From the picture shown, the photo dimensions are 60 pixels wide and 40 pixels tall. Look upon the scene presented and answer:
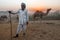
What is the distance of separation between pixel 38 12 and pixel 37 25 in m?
0.23

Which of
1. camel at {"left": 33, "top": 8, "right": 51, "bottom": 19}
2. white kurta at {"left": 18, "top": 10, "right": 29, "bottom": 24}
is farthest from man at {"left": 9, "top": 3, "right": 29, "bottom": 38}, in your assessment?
camel at {"left": 33, "top": 8, "right": 51, "bottom": 19}

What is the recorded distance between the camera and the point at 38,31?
3074 millimetres

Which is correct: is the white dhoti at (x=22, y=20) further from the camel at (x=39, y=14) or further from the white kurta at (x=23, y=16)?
the camel at (x=39, y=14)

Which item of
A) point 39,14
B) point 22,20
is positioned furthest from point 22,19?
point 39,14

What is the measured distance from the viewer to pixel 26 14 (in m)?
3.03

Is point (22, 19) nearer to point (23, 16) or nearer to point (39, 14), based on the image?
point (23, 16)

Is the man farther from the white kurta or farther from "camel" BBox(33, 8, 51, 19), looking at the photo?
"camel" BBox(33, 8, 51, 19)

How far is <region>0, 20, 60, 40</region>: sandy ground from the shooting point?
3.04m

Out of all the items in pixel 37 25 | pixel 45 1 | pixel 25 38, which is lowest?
pixel 25 38

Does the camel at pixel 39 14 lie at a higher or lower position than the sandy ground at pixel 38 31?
higher

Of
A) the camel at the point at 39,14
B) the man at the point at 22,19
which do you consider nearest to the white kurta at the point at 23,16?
the man at the point at 22,19

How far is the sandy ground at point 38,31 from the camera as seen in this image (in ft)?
9.96

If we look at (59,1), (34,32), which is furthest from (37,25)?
(59,1)

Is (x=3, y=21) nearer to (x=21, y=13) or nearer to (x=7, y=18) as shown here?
(x=7, y=18)
